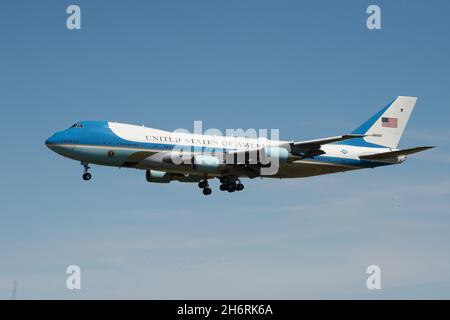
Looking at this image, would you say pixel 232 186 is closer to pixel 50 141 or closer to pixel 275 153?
pixel 275 153

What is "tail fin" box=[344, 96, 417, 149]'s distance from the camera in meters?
79.7

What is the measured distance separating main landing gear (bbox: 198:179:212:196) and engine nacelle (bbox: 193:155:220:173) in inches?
200

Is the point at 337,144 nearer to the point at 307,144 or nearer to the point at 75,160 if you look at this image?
the point at 307,144

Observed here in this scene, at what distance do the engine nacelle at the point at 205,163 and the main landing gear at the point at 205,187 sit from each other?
5068 millimetres

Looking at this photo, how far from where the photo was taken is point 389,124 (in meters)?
80.9

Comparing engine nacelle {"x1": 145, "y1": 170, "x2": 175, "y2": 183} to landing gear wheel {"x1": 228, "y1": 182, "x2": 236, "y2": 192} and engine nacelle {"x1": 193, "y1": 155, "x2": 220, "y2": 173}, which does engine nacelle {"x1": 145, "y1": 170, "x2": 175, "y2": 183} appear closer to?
landing gear wheel {"x1": 228, "y1": 182, "x2": 236, "y2": 192}

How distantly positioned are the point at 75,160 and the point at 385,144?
103ft

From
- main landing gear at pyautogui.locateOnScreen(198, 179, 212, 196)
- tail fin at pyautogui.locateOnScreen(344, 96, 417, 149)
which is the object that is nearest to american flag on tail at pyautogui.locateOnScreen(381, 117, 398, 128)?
tail fin at pyautogui.locateOnScreen(344, 96, 417, 149)

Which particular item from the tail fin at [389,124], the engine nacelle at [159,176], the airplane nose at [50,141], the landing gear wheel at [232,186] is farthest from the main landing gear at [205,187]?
the tail fin at [389,124]

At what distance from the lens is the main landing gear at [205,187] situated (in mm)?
73438

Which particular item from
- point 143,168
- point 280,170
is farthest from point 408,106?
point 143,168

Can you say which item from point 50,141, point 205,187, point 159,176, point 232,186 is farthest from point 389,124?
point 50,141

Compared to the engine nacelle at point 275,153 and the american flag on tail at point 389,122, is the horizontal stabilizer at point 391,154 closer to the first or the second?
the american flag on tail at point 389,122
